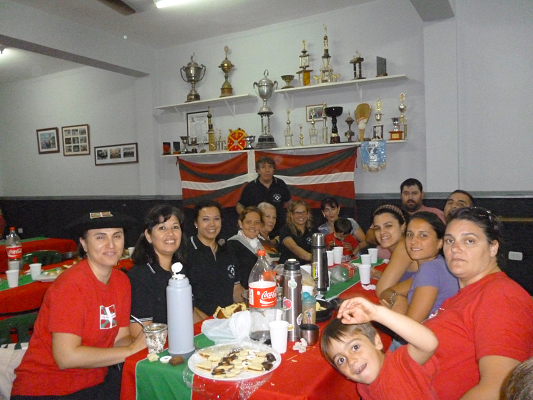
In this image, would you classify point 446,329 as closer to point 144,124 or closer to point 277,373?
point 277,373

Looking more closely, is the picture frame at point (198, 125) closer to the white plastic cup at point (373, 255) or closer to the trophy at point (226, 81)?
the trophy at point (226, 81)

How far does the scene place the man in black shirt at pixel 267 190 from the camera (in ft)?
17.1

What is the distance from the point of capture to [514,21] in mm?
4539

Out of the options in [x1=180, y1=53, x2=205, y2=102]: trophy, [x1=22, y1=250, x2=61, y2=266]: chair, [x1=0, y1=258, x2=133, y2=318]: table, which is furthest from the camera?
[x1=180, y1=53, x2=205, y2=102]: trophy

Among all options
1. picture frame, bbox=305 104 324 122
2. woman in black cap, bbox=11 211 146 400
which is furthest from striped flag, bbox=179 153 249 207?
woman in black cap, bbox=11 211 146 400

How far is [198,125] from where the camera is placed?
21.6ft

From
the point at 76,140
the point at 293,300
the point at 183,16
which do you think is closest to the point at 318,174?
the point at 183,16

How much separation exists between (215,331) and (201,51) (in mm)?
5598

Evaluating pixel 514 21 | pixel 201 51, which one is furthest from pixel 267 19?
pixel 514 21

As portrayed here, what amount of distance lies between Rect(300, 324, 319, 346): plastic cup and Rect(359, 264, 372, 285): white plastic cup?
1117 millimetres

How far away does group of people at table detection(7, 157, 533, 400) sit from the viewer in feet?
4.16

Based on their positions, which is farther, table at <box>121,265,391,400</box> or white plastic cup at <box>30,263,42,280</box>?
white plastic cup at <box>30,263,42,280</box>

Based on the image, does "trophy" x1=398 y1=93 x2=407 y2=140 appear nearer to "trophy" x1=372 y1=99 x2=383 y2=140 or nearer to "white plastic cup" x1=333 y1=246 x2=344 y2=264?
"trophy" x1=372 y1=99 x2=383 y2=140

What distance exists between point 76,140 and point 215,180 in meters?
3.71
